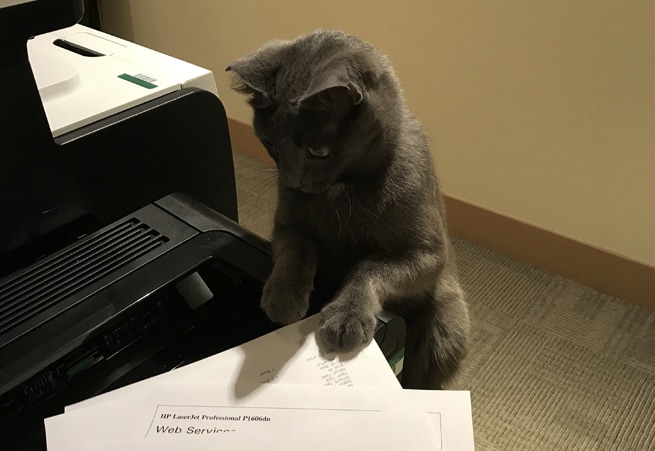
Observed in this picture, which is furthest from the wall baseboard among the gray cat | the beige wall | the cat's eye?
the cat's eye

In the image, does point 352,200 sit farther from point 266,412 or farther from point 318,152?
point 266,412

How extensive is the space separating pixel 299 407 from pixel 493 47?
1298mm

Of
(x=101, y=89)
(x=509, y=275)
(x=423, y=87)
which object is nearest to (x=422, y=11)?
(x=423, y=87)

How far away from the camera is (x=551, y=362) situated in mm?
Result: 1553

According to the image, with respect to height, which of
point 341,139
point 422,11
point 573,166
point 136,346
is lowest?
point 573,166

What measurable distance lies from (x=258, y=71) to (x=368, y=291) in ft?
1.06

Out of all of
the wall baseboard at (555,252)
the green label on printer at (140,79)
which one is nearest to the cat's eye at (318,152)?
the green label on printer at (140,79)

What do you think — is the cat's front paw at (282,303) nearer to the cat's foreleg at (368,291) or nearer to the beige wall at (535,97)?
the cat's foreleg at (368,291)

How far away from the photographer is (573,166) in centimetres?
166

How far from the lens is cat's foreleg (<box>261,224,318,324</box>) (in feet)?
2.46

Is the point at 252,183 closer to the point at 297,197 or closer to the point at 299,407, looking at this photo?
the point at 297,197

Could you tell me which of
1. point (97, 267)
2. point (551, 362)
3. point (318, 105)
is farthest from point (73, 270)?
point (551, 362)

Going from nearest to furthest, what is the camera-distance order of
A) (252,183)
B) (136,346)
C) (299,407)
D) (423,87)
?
(299,407)
(136,346)
(423,87)
(252,183)

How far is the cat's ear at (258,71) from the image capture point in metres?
0.78
